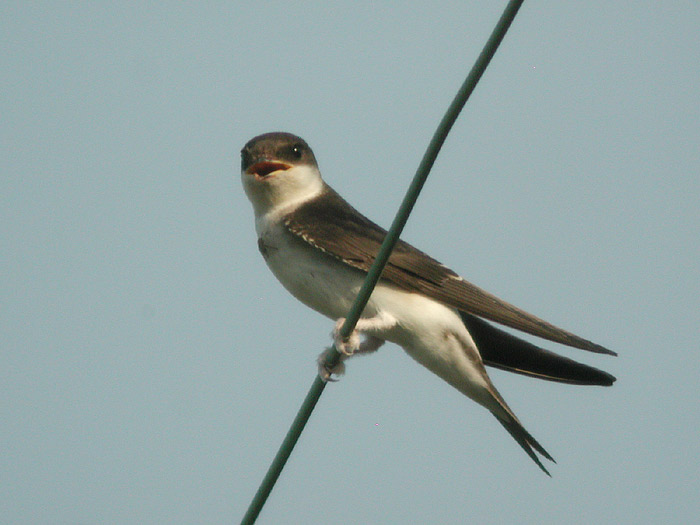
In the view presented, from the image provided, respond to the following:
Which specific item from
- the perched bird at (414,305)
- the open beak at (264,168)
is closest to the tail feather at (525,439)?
the perched bird at (414,305)

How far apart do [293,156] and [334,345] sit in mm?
1807

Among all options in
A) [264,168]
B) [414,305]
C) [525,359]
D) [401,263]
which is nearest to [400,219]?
[414,305]

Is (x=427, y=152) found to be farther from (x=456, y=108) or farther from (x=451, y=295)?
(x=451, y=295)

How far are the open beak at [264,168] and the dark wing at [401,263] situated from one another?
0.27m

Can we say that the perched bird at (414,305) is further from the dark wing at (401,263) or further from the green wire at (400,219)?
the green wire at (400,219)

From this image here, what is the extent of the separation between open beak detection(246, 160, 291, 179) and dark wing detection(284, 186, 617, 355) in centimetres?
27

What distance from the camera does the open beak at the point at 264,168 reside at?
200 inches

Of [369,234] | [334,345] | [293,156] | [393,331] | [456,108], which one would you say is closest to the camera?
[456,108]

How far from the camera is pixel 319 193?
209 inches

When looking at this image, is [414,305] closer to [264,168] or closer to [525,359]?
[525,359]

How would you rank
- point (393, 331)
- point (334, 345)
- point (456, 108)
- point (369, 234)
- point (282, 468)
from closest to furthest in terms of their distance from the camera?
point (456, 108), point (282, 468), point (334, 345), point (393, 331), point (369, 234)

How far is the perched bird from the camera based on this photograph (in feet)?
14.7

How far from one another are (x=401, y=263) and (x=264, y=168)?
926mm

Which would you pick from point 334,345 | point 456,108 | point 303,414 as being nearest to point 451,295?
point 334,345
